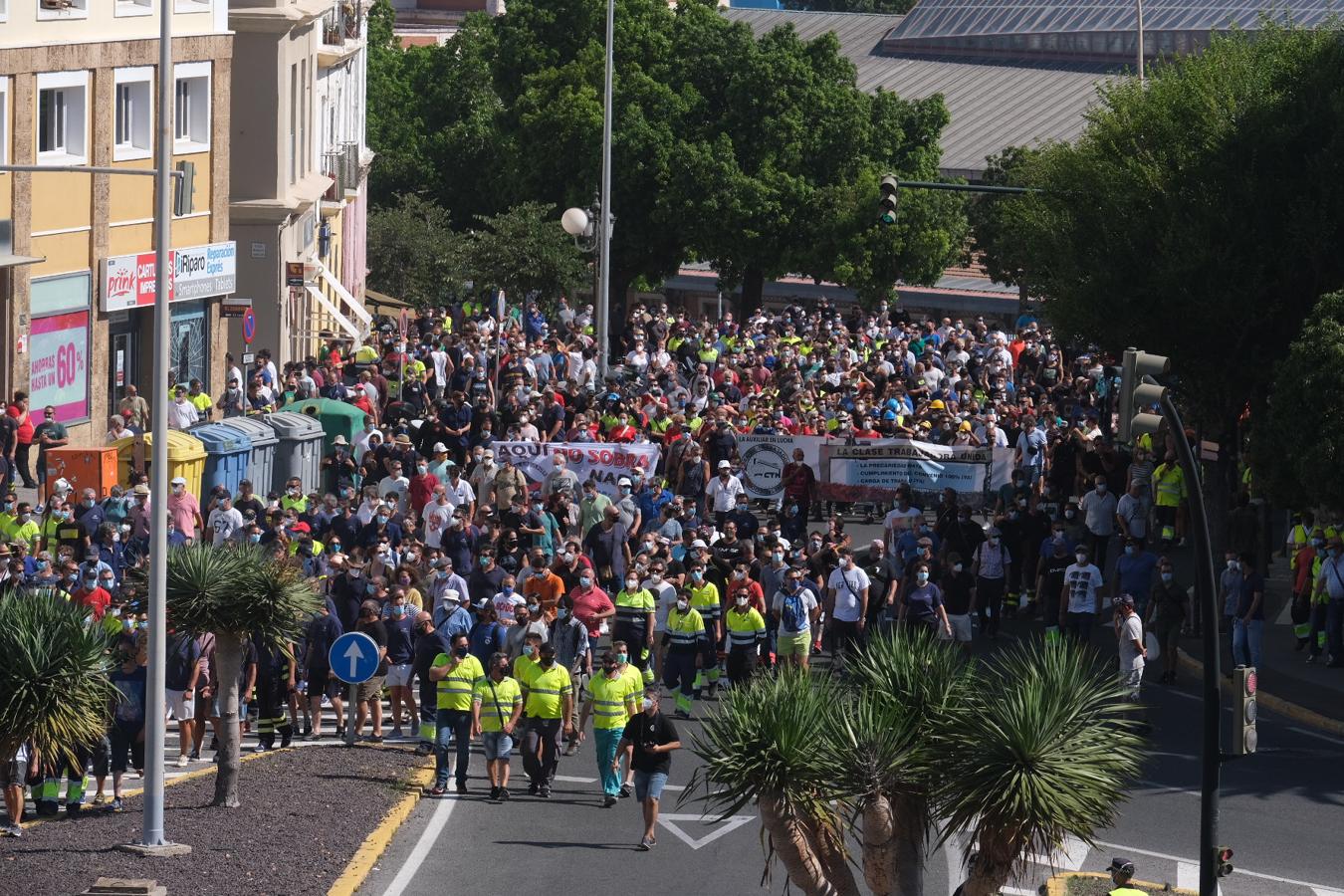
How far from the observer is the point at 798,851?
13570mm

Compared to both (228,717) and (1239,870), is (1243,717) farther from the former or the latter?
(228,717)

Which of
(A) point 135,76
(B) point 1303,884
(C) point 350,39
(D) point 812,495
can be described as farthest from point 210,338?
(B) point 1303,884

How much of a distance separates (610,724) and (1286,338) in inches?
491

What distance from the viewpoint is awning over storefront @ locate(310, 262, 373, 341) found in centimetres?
5188

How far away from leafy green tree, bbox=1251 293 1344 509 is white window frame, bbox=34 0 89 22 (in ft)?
67.4

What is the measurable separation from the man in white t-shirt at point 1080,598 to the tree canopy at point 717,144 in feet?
106

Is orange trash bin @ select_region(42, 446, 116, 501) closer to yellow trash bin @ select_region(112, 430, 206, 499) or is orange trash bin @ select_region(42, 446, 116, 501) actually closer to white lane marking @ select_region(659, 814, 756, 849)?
yellow trash bin @ select_region(112, 430, 206, 499)

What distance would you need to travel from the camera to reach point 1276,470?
2523 centimetres

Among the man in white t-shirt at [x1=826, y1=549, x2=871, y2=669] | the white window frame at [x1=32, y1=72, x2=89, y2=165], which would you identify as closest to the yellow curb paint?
the man in white t-shirt at [x1=826, y1=549, x2=871, y2=669]

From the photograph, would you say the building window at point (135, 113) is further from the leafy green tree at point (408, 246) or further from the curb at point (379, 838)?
the curb at point (379, 838)

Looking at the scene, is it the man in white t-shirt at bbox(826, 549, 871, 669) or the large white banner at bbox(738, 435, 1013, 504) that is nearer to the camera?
the man in white t-shirt at bbox(826, 549, 871, 669)

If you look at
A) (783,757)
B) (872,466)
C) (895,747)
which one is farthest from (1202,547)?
(872,466)

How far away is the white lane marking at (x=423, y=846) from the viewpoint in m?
16.5

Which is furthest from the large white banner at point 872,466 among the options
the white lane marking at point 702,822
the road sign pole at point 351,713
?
the white lane marking at point 702,822
